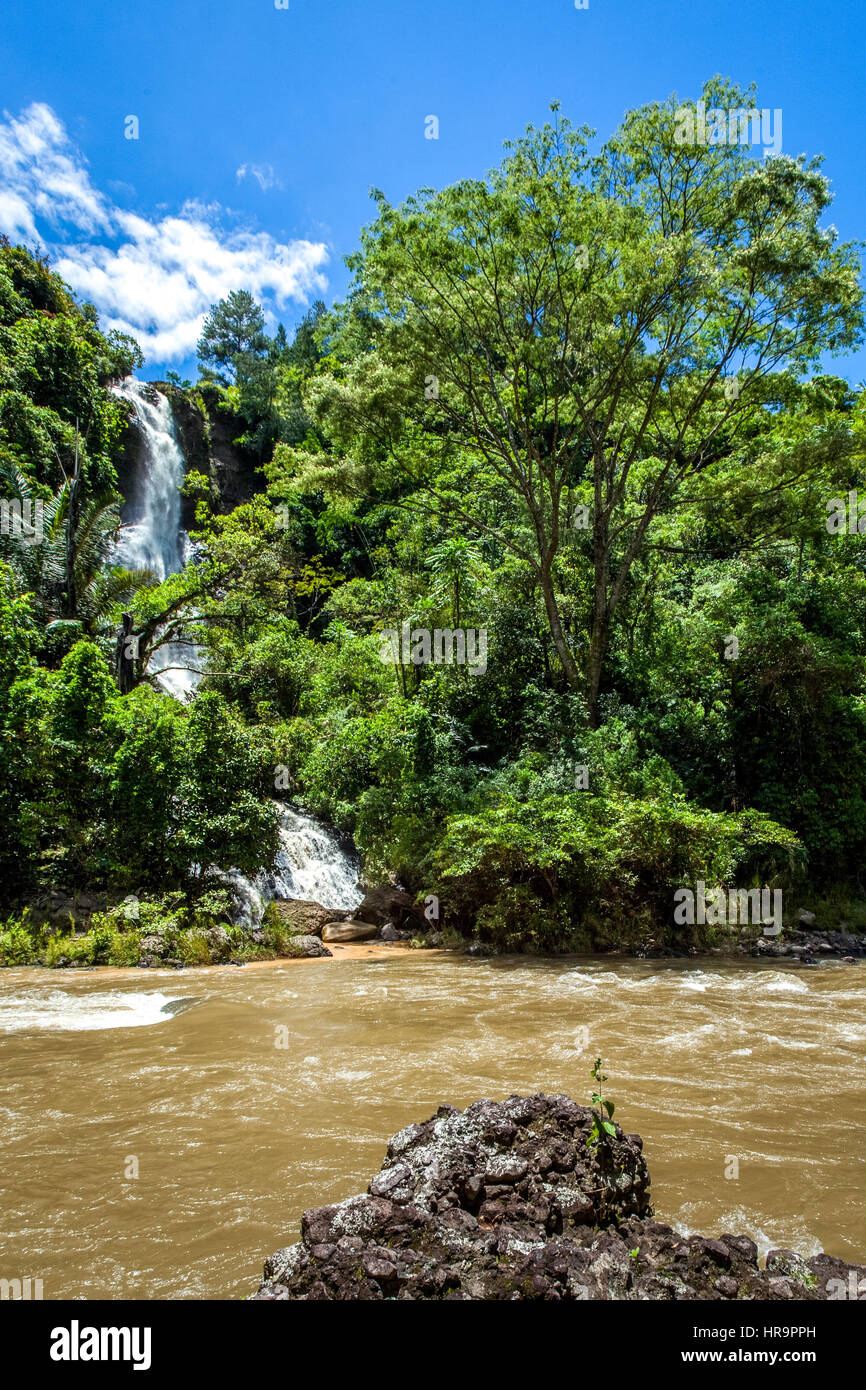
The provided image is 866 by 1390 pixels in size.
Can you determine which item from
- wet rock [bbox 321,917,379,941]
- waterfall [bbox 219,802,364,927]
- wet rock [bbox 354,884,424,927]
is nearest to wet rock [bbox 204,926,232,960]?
waterfall [bbox 219,802,364,927]

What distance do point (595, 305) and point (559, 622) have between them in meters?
6.44

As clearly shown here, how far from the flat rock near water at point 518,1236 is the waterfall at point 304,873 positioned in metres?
11.1

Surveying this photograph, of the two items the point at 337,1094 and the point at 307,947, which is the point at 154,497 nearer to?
the point at 307,947

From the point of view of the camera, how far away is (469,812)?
13633 millimetres

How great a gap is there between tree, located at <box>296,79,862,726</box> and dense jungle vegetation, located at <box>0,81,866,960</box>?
2.4 inches

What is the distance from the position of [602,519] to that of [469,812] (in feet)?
25.5

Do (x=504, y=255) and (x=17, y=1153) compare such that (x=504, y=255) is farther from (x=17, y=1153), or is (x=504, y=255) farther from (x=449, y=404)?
(x=17, y=1153)

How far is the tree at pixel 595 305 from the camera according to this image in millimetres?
13812

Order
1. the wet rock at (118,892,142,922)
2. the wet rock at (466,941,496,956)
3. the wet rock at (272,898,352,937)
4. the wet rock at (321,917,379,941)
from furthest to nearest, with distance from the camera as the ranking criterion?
the wet rock at (321,917,379,941) → the wet rock at (272,898,352,937) → the wet rock at (466,941,496,956) → the wet rock at (118,892,142,922)

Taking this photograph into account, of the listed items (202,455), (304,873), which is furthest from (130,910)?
(202,455)

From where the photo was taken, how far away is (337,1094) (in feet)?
17.3

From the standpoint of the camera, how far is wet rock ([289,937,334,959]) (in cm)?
1250

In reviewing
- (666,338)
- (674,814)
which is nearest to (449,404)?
(666,338)

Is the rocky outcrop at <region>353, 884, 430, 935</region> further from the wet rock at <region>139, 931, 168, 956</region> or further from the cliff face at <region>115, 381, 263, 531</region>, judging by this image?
the cliff face at <region>115, 381, 263, 531</region>
